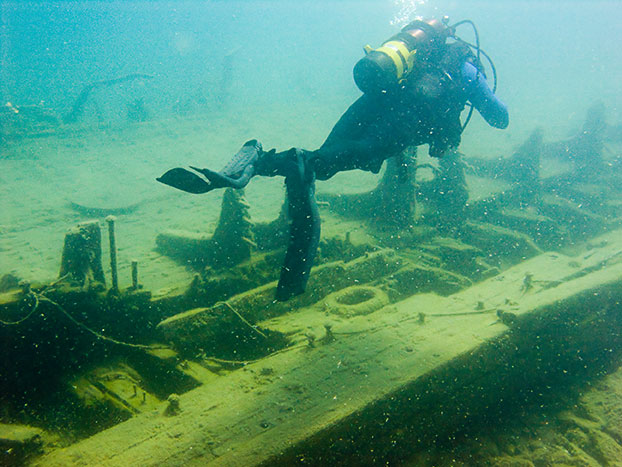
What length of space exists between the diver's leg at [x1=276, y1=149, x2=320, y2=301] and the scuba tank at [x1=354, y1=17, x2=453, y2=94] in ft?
3.58

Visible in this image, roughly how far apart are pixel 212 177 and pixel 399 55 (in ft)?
7.73

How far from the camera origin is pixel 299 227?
3.26 m

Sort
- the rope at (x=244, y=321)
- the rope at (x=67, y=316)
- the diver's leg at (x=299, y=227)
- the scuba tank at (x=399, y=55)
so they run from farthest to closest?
the rope at (x=244, y=321)
the rope at (x=67, y=316)
the scuba tank at (x=399, y=55)
the diver's leg at (x=299, y=227)

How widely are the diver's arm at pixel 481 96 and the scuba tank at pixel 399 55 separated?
0.48 metres

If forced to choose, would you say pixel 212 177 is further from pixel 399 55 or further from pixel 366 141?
pixel 399 55

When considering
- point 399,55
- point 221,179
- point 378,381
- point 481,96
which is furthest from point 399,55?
point 378,381

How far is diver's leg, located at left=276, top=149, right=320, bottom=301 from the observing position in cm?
318

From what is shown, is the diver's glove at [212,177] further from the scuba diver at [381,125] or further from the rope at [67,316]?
the rope at [67,316]

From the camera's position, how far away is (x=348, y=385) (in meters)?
3.06

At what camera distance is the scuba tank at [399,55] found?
3.43 metres

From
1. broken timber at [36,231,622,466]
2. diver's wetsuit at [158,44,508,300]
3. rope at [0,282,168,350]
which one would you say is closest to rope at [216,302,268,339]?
broken timber at [36,231,622,466]

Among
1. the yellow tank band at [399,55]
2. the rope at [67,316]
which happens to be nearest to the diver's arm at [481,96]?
the yellow tank band at [399,55]

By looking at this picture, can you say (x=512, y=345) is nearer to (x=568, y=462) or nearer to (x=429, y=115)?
(x=568, y=462)

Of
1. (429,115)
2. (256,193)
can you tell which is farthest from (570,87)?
(429,115)
